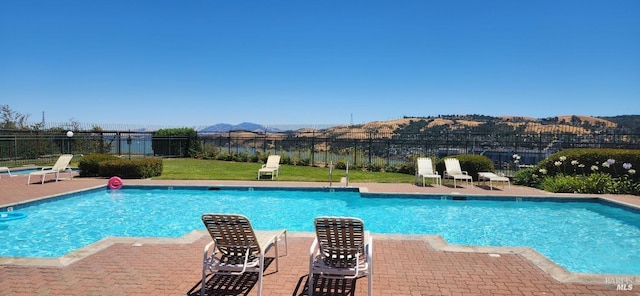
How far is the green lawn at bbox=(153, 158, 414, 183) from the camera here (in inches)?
581

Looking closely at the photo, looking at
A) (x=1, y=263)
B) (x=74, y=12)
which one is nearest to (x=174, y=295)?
(x=1, y=263)

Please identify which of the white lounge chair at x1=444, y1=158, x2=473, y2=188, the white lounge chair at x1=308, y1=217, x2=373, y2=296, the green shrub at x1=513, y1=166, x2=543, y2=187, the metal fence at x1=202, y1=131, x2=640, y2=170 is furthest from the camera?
the metal fence at x1=202, y1=131, x2=640, y2=170

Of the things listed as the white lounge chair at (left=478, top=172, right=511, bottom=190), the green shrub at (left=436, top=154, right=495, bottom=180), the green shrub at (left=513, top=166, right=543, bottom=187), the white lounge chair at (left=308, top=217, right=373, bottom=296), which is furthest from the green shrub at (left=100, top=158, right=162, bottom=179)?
the green shrub at (left=513, top=166, right=543, bottom=187)

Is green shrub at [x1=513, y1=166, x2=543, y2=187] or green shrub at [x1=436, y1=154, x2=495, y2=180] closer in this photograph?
green shrub at [x1=513, y1=166, x2=543, y2=187]

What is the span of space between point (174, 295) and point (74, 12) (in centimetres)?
1510

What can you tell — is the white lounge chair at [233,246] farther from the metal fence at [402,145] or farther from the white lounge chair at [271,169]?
the metal fence at [402,145]

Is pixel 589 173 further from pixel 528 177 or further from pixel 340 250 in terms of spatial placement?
pixel 340 250

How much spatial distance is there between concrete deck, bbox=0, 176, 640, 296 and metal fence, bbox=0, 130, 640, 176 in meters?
12.2

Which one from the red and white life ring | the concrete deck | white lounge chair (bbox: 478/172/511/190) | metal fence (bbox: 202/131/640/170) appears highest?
metal fence (bbox: 202/131/640/170)

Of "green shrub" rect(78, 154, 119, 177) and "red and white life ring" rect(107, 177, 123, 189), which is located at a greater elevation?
"green shrub" rect(78, 154, 119, 177)

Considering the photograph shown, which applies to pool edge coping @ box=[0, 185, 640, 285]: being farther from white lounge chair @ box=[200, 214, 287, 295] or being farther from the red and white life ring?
the red and white life ring

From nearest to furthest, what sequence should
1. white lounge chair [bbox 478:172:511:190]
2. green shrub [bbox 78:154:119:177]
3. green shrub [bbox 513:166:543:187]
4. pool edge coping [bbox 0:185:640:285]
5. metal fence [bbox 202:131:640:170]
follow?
pool edge coping [bbox 0:185:640:285] → white lounge chair [bbox 478:172:511:190] → green shrub [bbox 513:166:543:187] → green shrub [bbox 78:154:119:177] → metal fence [bbox 202:131:640:170]

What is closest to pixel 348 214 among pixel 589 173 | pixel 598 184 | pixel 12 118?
pixel 598 184

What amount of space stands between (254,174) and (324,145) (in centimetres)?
597
